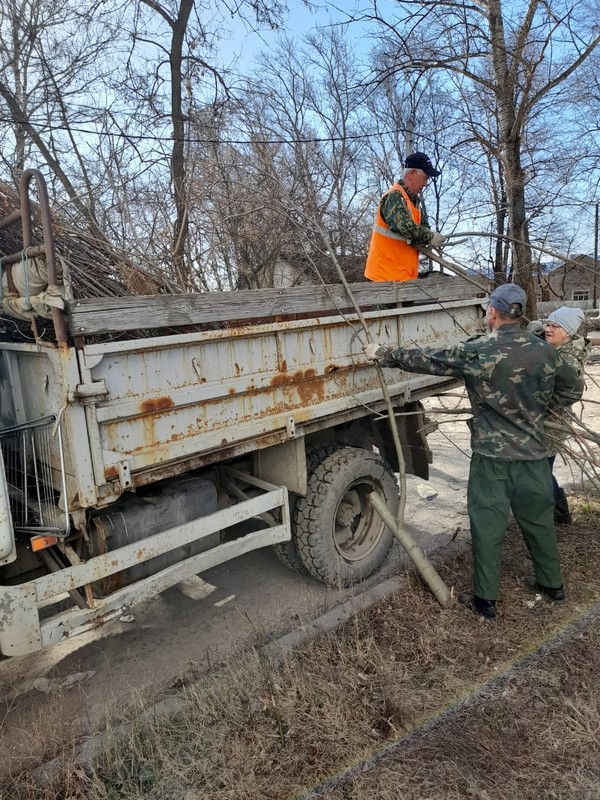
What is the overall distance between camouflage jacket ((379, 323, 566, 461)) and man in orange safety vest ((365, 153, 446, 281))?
155cm

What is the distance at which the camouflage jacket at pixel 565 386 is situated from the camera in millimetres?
3408

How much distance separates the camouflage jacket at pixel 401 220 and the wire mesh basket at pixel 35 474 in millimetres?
3096

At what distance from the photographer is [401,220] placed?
4.56 metres

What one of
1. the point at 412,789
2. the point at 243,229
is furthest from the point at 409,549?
the point at 243,229

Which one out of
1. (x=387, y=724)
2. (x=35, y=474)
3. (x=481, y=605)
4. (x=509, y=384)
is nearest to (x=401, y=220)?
(x=509, y=384)

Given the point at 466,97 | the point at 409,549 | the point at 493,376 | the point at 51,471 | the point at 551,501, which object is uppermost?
the point at 466,97

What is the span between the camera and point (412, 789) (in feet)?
7.27

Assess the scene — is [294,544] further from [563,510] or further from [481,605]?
A: [563,510]

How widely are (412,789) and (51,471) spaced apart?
2.21 meters

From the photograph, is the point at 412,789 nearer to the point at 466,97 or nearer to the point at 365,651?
the point at 365,651

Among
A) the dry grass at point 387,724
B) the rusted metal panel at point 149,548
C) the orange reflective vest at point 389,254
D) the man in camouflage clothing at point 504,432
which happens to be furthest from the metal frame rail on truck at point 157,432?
the man in camouflage clothing at point 504,432

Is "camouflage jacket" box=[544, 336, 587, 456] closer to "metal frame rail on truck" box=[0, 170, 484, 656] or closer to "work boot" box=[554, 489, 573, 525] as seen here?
"work boot" box=[554, 489, 573, 525]

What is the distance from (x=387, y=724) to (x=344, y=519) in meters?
1.90

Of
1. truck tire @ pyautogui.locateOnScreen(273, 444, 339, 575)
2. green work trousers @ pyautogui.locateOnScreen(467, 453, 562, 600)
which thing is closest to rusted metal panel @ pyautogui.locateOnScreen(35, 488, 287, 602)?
truck tire @ pyautogui.locateOnScreen(273, 444, 339, 575)
